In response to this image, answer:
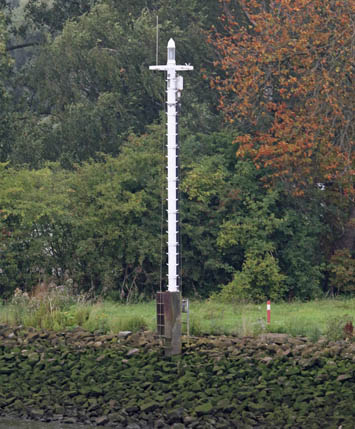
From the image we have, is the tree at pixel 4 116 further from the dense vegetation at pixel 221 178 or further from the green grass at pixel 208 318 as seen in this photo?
the green grass at pixel 208 318

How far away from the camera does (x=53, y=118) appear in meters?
38.6

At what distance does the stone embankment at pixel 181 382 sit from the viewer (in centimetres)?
2014

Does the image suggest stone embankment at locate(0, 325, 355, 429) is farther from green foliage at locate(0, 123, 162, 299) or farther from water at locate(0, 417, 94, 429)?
green foliage at locate(0, 123, 162, 299)

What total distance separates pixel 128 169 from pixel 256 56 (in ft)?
17.5

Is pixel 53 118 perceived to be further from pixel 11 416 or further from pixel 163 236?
pixel 11 416

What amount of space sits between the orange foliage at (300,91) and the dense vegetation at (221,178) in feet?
0.23

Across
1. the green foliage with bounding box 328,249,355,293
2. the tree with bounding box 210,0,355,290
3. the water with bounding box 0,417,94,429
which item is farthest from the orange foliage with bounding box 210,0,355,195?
the water with bounding box 0,417,94,429

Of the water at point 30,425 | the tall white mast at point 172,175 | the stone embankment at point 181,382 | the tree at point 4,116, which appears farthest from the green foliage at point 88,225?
the water at point 30,425

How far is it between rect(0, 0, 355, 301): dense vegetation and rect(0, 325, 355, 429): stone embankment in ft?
24.3

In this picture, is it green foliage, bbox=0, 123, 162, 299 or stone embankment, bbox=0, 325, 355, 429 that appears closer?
stone embankment, bbox=0, 325, 355, 429

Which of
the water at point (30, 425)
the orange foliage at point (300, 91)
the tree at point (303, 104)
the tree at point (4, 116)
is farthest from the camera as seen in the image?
the tree at point (4, 116)

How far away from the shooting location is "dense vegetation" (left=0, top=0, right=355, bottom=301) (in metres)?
30.1

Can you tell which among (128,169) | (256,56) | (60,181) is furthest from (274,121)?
(60,181)

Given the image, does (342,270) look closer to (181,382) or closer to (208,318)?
(208,318)
